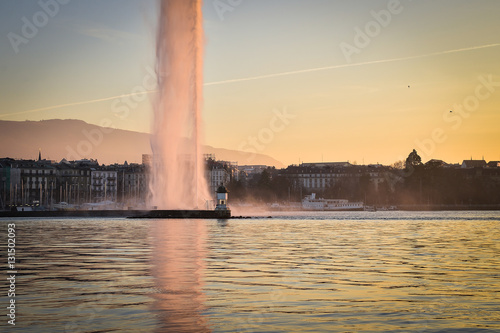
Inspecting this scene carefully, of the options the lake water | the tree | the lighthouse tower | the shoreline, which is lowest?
the lake water

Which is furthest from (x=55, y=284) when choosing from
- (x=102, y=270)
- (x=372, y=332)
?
(x=372, y=332)

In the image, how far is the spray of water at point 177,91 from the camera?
81500mm

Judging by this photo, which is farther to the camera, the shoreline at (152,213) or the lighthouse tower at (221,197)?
the lighthouse tower at (221,197)

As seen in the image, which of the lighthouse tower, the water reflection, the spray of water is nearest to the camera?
the water reflection

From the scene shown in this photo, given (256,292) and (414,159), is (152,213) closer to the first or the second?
(256,292)

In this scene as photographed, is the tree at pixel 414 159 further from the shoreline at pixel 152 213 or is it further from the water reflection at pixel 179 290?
the water reflection at pixel 179 290

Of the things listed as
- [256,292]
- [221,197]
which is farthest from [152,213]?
[256,292]

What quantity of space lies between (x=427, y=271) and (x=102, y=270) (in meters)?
11.3

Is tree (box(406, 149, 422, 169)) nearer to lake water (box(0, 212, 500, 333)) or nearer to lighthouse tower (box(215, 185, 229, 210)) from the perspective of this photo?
lighthouse tower (box(215, 185, 229, 210))

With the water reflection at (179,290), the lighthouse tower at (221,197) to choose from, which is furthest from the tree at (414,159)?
the water reflection at (179,290)

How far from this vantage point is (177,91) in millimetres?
84250

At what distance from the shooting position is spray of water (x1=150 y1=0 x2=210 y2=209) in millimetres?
81500

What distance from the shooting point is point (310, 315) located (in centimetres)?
1600

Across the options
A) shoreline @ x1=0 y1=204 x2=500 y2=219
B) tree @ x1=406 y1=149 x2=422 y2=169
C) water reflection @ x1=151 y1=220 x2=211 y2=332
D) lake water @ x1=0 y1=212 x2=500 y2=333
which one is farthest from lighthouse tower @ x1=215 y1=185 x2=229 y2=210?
tree @ x1=406 y1=149 x2=422 y2=169
